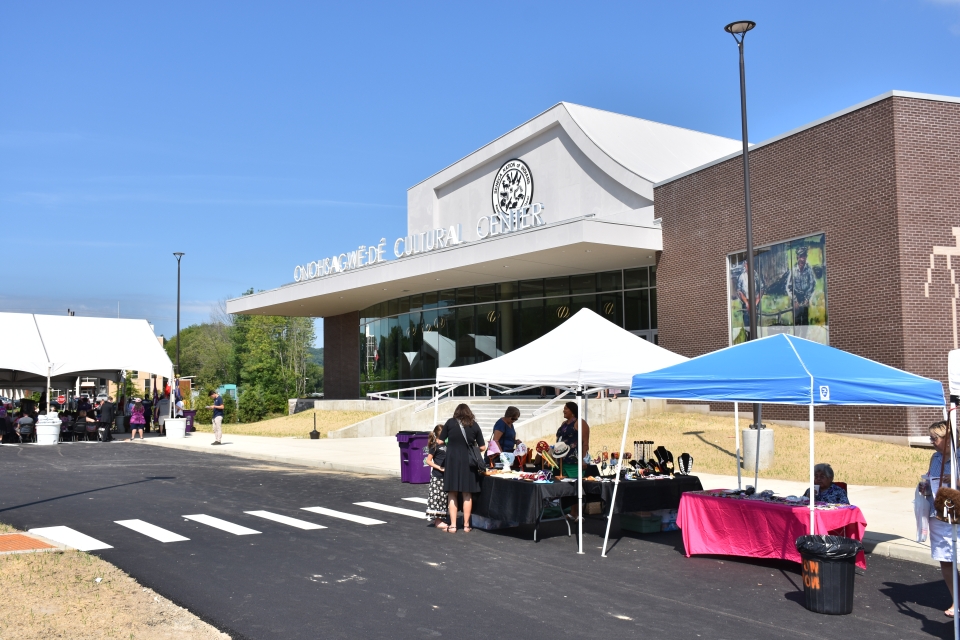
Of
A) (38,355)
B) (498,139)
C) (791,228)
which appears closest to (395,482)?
(791,228)

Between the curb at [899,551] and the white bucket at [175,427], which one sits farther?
the white bucket at [175,427]

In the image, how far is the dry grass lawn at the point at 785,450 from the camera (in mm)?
17359

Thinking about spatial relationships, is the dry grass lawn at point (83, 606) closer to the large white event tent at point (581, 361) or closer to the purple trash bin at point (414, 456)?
the large white event tent at point (581, 361)

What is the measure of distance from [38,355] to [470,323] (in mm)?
17896

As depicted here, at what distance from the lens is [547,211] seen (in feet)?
120

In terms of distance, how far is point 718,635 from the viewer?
22.6 ft

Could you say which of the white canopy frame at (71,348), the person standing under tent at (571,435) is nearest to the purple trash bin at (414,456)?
the person standing under tent at (571,435)

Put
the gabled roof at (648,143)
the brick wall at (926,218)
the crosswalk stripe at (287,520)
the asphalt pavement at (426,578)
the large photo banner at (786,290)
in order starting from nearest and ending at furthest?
the asphalt pavement at (426,578) → the crosswalk stripe at (287,520) → the brick wall at (926,218) → the large photo banner at (786,290) → the gabled roof at (648,143)

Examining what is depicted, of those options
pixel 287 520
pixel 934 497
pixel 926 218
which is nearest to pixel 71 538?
pixel 287 520

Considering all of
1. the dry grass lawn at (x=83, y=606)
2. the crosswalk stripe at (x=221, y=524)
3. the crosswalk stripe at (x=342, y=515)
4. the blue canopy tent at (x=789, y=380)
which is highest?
the blue canopy tent at (x=789, y=380)

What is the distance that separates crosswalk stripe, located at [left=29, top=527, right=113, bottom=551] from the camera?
10588 millimetres

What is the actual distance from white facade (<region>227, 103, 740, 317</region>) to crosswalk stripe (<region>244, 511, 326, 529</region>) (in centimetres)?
1656

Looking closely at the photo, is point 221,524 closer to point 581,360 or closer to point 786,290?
point 581,360

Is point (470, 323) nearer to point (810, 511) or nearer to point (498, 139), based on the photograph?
point (498, 139)
